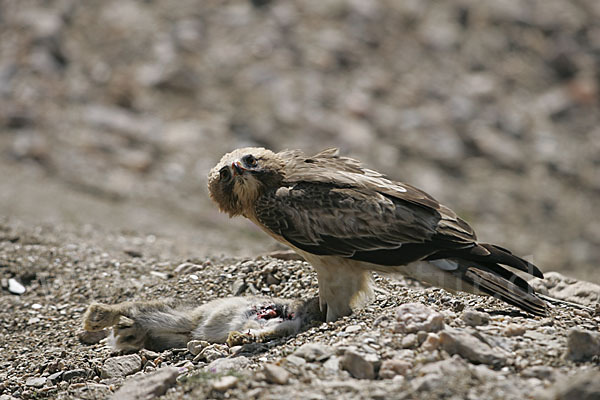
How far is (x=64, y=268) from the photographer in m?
8.26

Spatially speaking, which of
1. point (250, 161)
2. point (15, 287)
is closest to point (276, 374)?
point (250, 161)

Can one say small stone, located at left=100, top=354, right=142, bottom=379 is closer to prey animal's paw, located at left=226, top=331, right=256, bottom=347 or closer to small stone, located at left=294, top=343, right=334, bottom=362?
prey animal's paw, located at left=226, top=331, right=256, bottom=347

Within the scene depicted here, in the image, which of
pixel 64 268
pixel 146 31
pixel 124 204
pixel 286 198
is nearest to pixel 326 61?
pixel 146 31

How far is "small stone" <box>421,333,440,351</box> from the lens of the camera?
493 centimetres

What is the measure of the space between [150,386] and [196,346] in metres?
1.16

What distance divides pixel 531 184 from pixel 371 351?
383 inches

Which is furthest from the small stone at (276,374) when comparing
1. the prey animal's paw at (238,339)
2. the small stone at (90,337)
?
the small stone at (90,337)

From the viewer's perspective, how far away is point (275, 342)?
6035 mm

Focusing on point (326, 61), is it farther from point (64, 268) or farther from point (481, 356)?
point (481, 356)

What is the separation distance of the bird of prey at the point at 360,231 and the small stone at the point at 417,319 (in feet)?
2.67

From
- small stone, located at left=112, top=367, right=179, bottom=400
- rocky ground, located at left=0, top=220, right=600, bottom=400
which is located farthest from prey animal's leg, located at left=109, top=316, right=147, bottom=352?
small stone, located at left=112, top=367, right=179, bottom=400

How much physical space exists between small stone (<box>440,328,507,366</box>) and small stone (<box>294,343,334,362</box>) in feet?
2.38

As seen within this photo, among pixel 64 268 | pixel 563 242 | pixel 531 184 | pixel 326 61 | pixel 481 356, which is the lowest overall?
pixel 64 268

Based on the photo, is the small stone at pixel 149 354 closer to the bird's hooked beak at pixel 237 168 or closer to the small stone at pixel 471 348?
the bird's hooked beak at pixel 237 168
